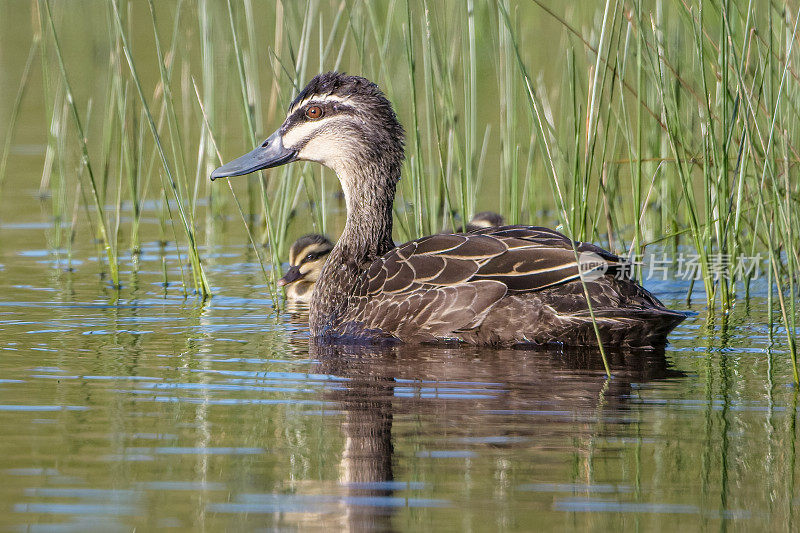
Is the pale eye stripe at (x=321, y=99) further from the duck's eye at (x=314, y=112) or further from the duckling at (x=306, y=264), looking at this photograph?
the duckling at (x=306, y=264)

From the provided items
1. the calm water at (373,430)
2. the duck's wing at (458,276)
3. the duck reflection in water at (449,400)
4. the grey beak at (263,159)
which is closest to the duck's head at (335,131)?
the grey beak at (263,159)

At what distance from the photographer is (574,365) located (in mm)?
5773

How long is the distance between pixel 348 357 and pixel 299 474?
208 cm

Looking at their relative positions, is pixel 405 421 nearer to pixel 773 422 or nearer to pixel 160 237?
pixel 773 422

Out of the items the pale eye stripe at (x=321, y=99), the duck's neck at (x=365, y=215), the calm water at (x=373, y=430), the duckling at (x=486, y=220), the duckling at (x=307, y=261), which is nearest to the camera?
the calm water at (x=373, y=430)

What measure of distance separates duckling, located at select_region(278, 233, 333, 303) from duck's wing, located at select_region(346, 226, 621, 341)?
1679 millimetres

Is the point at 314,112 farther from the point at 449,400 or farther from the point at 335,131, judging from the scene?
the point at 449,400

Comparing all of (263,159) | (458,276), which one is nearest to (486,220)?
(263,159)

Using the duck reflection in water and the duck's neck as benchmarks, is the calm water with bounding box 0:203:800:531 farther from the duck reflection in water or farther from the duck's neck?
the duck's neck

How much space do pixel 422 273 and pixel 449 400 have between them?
4.87 ft

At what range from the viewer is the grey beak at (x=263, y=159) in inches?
283

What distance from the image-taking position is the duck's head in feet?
23.5

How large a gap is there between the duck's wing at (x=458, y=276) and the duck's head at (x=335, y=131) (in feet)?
2.96

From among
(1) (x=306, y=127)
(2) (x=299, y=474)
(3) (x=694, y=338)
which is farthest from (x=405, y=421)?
(1) (x=306, y=127)
